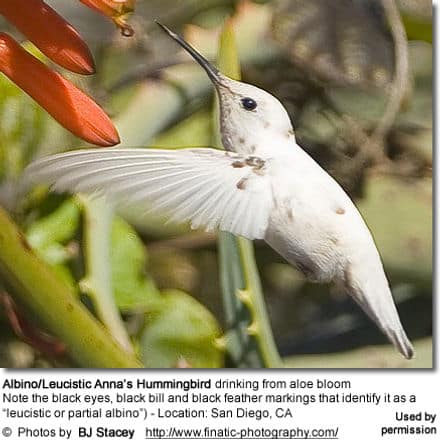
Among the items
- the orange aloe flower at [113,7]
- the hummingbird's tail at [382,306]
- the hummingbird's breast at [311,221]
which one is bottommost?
the hummingbird's tail at [382,306]

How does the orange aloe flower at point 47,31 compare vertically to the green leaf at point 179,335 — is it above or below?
above

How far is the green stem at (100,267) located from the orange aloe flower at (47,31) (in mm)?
214

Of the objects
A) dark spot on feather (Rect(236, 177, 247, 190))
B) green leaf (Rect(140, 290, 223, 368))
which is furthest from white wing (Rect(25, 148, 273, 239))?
green leaf (Rect(140, 290, 223, 368))

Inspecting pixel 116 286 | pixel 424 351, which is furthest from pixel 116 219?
pixel 424 351

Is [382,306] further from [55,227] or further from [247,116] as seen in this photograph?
[55,227]

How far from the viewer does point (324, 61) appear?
114cm

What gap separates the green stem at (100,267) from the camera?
113 cm

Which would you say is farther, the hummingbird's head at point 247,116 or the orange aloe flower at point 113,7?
the hummingbird's head at point 247,116

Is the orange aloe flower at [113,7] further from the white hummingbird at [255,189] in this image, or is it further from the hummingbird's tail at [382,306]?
Answer: the hummingbird's tail at [382,306]

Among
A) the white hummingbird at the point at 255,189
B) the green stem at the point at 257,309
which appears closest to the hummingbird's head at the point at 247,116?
the white hummingbird at the point at 255,189

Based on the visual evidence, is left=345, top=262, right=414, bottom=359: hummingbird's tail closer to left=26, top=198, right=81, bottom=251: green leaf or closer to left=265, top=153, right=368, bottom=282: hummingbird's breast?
left=265, top=153, right=368, bottom=282: hummingbird's breast

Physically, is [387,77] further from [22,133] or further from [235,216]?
[22,133]

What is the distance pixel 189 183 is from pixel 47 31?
28 cm
